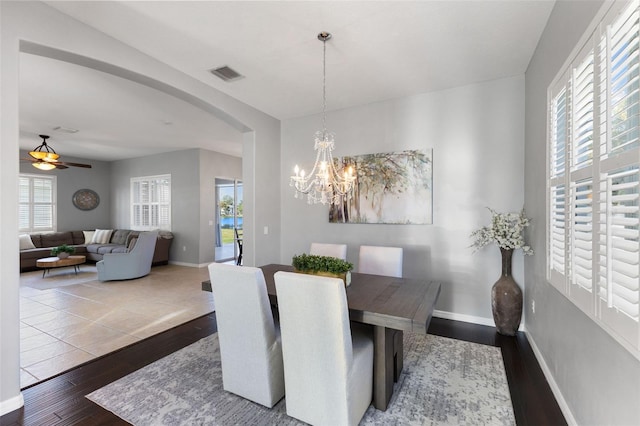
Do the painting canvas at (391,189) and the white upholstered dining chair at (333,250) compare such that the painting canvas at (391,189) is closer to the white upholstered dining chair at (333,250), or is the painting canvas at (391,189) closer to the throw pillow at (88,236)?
the white upholstered dining chair at (333,250)

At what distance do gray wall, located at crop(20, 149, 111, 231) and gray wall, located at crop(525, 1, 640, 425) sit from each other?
10.1 m

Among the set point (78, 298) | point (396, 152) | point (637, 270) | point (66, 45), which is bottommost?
point (78, 298)

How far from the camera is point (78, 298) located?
452 centimetres

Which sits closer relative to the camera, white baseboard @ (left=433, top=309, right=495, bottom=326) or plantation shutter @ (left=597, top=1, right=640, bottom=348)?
plantation shutter @ (left=597, top=1, right=640, bottom=348)

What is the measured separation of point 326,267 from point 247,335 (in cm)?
75

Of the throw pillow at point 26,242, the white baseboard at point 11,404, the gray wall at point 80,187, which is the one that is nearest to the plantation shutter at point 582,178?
the white baseboard at point 11,404

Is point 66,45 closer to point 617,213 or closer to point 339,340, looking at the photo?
point 339,340

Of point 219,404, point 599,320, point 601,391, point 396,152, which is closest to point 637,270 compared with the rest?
point 599,320

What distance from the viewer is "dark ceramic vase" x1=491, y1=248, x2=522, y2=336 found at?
119 inches

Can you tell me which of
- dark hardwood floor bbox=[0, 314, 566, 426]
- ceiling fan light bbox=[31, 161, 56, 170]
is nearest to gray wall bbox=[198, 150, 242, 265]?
ceiling fan light bbox=[31, 161, 56, 170]

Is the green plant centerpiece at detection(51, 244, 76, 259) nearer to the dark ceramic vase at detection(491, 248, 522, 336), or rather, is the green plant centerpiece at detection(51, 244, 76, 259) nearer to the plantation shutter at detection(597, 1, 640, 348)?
the dark ceramic vase at detection(491, 248, 522, 336)

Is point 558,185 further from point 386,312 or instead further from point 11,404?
point 11,404

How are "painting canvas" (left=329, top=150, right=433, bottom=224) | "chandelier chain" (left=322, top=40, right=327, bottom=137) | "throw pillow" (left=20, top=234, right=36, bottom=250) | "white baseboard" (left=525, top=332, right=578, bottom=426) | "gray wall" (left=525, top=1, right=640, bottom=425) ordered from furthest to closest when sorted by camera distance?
1. "throw pillow" (left=20, top=234, right=36, bottom=250)
2. "painting canvas" (left=329, top=150, right=433, bottom=224)
3. "chandelier chain" (left=322, top=40, right=327, bottom=137)
4. "white baseboard" (left=525, top=332, right=578, bottom=426)
5. "gray wall" (left=525, top=1, right=640, bottom=425)

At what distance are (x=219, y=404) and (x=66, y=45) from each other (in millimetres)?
2881
